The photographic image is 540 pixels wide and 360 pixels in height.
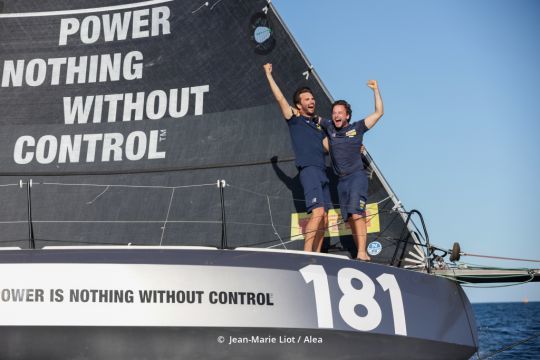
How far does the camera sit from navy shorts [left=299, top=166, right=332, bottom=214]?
7281mm

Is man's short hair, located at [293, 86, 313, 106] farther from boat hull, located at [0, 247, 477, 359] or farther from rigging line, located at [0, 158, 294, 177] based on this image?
boat hull, located at [0, 247, 477, 359]

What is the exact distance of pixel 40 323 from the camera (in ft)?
19.2

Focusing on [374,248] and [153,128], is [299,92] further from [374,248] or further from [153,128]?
[153,128]

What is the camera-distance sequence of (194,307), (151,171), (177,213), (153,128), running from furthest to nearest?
(153,128) < (151,171) < (177,213) < (194,307)

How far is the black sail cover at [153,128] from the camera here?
329 inches

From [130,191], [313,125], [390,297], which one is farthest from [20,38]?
[390,297]

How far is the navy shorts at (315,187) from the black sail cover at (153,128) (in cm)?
56

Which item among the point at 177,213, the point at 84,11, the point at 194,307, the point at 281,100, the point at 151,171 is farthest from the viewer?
the point at 84,11

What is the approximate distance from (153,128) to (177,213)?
1136mm

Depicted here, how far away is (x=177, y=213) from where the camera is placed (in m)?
8.61

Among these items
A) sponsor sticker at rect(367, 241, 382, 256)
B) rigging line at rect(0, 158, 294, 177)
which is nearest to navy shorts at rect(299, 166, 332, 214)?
sponsor sticker at rect(367, 241, 382, 256)

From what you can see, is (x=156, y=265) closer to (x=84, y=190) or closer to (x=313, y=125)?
(x=313, y=125)

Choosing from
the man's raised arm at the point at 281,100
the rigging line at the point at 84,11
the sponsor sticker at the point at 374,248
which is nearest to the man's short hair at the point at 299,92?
the man's raised arm at the point at 281,100

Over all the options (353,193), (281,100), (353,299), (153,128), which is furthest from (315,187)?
(153,128)
